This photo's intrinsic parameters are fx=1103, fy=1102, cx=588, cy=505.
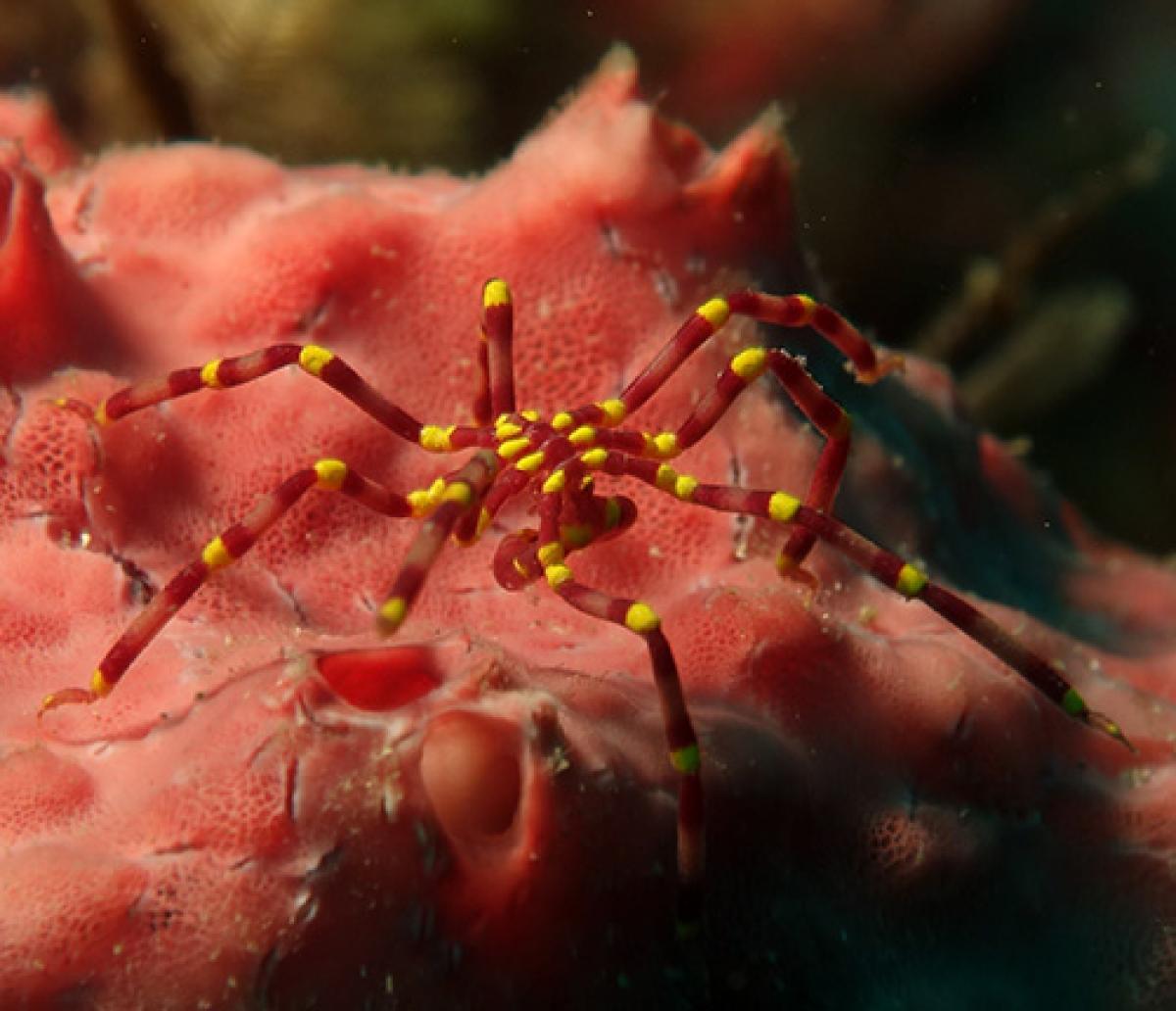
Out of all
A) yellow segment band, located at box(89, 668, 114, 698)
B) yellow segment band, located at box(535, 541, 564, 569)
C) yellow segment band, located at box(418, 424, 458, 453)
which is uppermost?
yellow segment band, located at box(535, 541, 564, 569)

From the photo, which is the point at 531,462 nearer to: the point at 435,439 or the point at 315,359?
the point at 435,439

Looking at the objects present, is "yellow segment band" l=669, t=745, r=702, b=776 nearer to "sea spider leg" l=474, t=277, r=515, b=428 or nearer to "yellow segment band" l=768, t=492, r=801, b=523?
"yellow segment band" l=768, t=492, r=801, b=523

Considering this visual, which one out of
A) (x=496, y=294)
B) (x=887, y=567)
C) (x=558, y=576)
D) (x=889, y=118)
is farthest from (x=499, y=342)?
(x=889, y=118)

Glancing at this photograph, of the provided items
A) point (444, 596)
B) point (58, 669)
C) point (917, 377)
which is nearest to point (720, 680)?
point (444, 596)

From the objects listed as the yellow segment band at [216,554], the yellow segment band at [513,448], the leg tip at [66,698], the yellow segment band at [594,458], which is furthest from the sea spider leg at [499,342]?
the leg tip at [66,698]

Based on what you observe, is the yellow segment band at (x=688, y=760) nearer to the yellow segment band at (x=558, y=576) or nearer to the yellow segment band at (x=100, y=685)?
the yellow segment band at (x=558, y=576)

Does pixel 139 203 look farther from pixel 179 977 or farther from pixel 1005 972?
pixel 1005 972

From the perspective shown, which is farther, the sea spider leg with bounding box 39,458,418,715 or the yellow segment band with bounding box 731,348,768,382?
the yellow segment band with bounding box 731,348,768,382

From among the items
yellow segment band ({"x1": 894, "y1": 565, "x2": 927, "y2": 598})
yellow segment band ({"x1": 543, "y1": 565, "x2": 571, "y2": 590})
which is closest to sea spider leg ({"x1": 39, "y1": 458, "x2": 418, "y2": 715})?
yellow segment band ({"x1": 543, "y1": 565, "x2": 571, "y2": 590})
